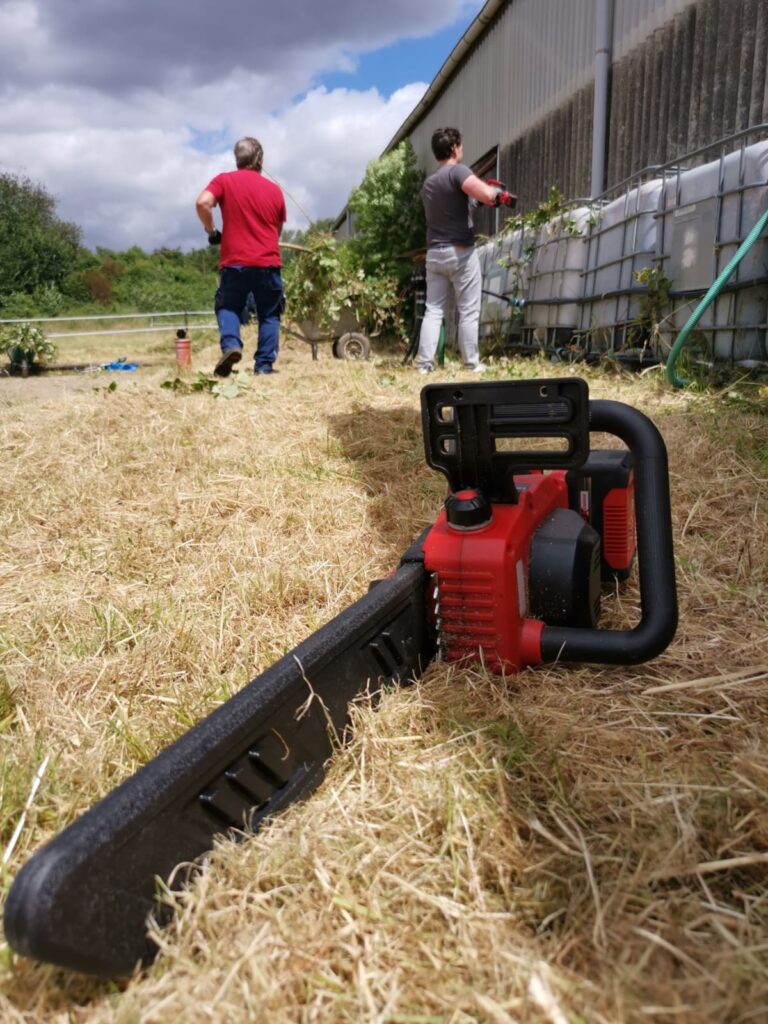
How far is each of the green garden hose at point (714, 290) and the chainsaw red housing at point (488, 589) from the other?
2625 mm

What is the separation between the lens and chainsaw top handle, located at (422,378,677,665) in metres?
1.41

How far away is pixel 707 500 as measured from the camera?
256cm

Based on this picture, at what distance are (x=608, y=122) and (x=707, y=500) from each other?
5.59 m

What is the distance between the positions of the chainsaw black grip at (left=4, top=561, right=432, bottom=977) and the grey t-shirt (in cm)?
496

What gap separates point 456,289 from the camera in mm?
6020

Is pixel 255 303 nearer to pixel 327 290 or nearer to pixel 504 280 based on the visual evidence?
pixel 504 280

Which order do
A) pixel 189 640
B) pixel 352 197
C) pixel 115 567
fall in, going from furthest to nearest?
pixel 352 197 < pixel 115 567 < pixel 189 640

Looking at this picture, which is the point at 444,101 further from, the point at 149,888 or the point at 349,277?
the point at 149,888

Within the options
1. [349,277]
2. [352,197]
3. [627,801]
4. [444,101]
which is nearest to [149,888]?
[627,801]

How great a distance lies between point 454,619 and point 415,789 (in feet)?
1.38

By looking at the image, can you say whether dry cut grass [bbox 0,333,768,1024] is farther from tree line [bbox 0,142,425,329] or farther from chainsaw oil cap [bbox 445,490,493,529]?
tree line [bbox 0,142,425,329]

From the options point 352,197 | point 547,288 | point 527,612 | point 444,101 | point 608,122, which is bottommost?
point 527,612

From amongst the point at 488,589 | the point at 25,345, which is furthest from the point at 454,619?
the point at 25,345

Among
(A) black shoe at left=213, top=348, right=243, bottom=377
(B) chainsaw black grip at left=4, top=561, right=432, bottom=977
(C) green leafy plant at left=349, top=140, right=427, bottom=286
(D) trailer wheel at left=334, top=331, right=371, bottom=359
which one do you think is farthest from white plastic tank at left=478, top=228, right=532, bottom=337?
(B) chainsaw black grip at left=4, top=561, right=432, bottom=977
